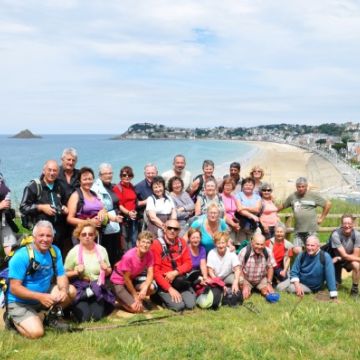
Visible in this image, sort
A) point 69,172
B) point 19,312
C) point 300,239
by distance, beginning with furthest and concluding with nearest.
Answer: point 300,239, point 69,172, point 19,312

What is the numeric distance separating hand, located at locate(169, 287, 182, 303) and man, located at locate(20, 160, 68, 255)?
1760 millimetres

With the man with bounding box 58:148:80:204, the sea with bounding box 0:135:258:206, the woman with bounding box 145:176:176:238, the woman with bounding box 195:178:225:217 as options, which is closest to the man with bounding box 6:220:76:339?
the man with bounding box 58:148:80:204

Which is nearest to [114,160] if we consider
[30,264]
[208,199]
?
[208,199]

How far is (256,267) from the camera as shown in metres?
6.76

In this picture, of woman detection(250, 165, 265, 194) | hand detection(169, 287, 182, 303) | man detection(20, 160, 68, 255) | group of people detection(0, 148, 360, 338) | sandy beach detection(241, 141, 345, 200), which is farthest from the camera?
sandy beach detection(241, 141, 345, 200)

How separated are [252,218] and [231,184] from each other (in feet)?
2.18

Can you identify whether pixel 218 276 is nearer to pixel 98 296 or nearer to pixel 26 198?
pixel 98 296

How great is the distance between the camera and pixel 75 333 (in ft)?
16.1

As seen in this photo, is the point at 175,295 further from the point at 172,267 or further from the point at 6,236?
the point at 6,236

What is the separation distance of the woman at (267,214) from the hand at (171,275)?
209cm

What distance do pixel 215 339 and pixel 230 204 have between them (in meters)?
2.90

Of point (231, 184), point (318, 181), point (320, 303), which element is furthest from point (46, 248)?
point (318, 181)

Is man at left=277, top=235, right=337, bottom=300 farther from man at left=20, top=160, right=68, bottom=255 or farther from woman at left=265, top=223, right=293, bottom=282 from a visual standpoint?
man at left=20, top=160, right=68, bottom=255

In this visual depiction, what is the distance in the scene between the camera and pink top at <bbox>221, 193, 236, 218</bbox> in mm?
7231
